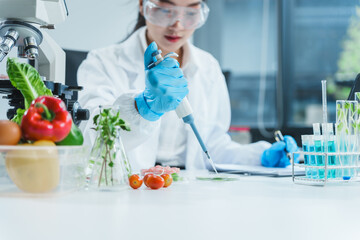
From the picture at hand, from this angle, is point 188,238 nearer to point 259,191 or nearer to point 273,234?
point 273,234

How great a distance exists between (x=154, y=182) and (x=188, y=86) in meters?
1.29

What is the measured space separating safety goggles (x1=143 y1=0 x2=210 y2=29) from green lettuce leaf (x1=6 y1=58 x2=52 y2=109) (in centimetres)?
103

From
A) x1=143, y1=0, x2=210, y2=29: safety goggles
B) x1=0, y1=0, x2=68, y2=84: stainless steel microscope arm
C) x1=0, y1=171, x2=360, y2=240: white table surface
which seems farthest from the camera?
x1=143, y1=0, x2=210, y2=29: safety goggles

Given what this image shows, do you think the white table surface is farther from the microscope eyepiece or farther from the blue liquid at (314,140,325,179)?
the microscope eyepiece

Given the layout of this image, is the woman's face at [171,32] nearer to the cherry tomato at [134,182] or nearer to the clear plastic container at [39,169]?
the cherry tomato at [134,182]

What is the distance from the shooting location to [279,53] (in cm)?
371

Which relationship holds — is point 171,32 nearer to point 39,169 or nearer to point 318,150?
point 318,150

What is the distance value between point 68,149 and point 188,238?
0.32 meters

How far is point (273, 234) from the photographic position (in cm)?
61

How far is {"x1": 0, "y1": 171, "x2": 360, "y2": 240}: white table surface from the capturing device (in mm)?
604

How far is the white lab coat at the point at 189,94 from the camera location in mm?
1931

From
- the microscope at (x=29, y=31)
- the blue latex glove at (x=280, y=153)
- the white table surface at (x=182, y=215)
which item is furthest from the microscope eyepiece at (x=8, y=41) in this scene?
the blue latex glove at (x=280, y=153)

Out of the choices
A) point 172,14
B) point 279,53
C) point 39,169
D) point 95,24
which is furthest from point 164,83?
point 279,53

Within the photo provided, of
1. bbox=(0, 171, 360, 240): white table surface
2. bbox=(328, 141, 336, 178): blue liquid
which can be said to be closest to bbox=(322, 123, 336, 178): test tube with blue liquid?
bbox=(328, 141, 336, 178): blue liquid
